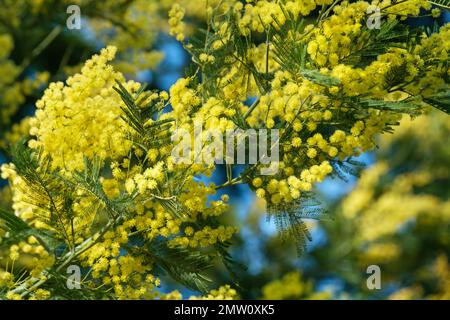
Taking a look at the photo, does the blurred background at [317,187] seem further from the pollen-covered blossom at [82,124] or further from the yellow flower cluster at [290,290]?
the pollen-covered blossom at [82,124]

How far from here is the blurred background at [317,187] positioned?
197 inches

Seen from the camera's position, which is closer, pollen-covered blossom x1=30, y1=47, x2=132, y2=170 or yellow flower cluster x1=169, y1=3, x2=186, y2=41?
pollen-covered blossom x1=30, y1=47, x2=132, y2=170

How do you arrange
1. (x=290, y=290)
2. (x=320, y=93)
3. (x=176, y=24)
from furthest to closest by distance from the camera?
(x=290, y=290) → (x=176, y=24) → (x=320, y=93)

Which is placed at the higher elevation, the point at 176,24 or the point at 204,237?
the point at 176,24

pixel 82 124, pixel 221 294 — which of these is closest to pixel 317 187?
pixel 221 294

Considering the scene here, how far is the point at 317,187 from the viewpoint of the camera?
362cm

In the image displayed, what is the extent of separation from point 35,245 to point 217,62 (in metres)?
1.14

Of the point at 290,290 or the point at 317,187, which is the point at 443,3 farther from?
the point at 290,290

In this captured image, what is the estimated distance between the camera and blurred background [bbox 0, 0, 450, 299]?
16.4 feet

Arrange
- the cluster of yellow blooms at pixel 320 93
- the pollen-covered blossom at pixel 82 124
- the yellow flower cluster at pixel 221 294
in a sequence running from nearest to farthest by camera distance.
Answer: the cluster of yellow blooms at pixel 320 93 < the pollen-covered blossom at pixel 82 124 < the yellow flower cluster at pixel 221 294

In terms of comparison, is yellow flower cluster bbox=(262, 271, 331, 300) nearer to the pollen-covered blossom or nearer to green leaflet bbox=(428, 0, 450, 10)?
the pollen-covered blossom

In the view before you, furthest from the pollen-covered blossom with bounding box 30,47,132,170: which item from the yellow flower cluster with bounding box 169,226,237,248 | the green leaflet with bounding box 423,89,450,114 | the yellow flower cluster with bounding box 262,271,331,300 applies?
the yellow flower cluster with bounding box 262,271,331,300

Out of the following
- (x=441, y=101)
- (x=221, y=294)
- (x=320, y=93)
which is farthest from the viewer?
(x=221, y=294)

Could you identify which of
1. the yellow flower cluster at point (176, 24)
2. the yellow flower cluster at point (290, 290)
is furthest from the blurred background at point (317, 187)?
the yellow flower cluster at point (176, 24)
